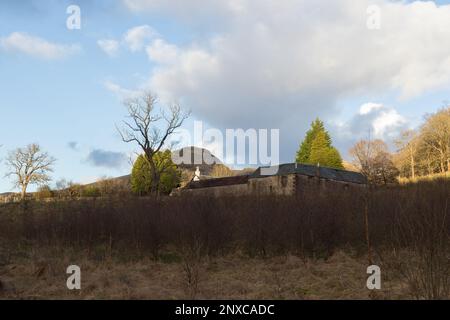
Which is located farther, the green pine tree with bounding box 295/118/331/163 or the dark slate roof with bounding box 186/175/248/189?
the green pine tree with bounding box 295/118/331/163

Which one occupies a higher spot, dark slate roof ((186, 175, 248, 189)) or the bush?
dark slate roof ((186, 175, 248, 189))

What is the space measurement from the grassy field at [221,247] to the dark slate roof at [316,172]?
2266 cm

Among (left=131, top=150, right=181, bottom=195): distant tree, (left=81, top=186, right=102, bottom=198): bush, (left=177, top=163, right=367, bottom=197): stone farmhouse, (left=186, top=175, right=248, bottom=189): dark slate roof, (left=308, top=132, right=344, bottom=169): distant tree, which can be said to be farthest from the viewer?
(left=308, top=132, right=344, bottom=169): distant tree

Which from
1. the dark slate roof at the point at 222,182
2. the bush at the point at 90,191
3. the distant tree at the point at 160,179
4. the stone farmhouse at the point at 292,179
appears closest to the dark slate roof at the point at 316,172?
the stone farmhouse at the point at 292,179

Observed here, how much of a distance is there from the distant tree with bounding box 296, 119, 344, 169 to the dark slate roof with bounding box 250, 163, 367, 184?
640 cm

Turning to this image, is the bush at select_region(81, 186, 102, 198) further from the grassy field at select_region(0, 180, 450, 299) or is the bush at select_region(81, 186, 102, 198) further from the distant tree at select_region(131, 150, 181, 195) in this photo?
the grassy field at select_region(0, 180, 450, 299)

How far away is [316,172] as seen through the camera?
4228cm

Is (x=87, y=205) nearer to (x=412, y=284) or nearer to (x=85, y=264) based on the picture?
(x=85, y=264)

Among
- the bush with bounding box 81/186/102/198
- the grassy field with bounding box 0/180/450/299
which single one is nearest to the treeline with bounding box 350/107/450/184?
the bush with bounding box 81/186/102/198

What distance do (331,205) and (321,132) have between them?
42.1 meters

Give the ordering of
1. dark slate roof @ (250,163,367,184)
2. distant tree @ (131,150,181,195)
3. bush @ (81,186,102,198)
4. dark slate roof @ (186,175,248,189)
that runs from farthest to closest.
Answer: distant tree @ (131,150,181,195) < dark slate roof @ (186,175,248,189) < bush @ (81,186,102,198) < dark slate roof @ (250,163,367,184)

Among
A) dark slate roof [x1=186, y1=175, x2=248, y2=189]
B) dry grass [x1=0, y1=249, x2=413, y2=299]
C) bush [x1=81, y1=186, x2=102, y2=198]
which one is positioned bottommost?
dry grass [x1=0, y1=249, x2=413, y2=299]

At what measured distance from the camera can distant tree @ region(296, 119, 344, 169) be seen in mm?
52531
